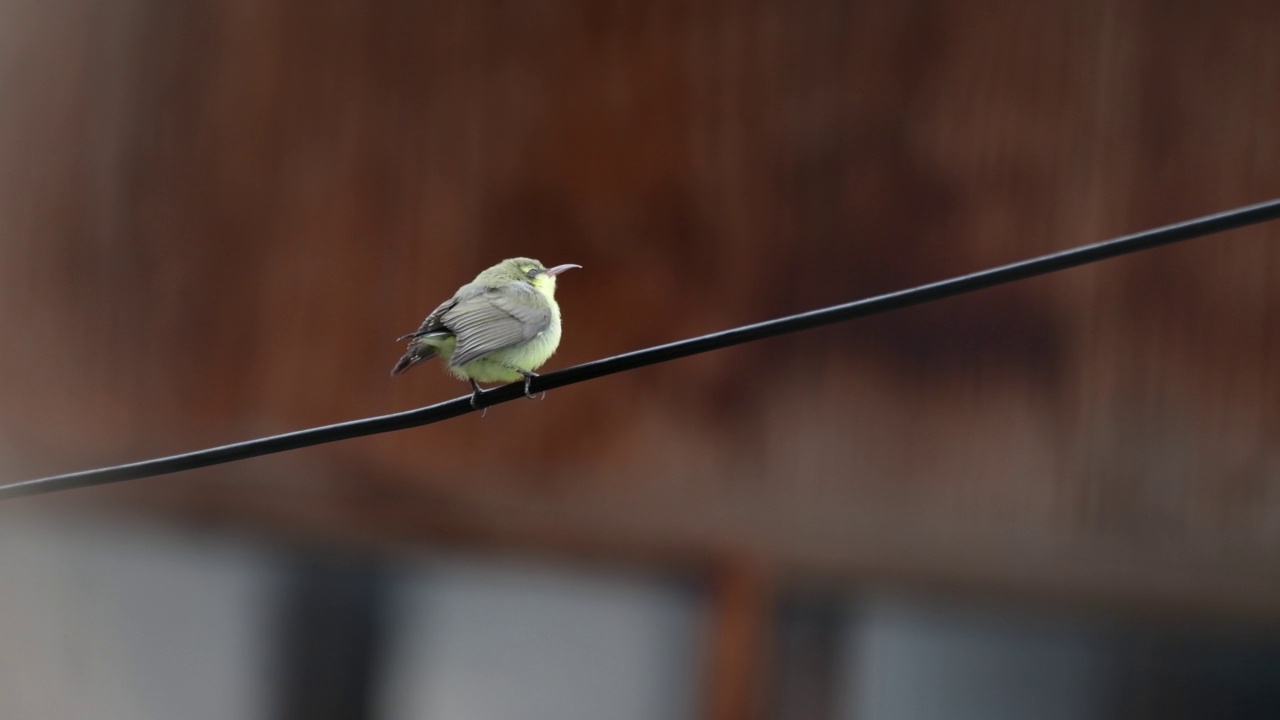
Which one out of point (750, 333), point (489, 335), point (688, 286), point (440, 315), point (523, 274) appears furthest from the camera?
point (688, 286)

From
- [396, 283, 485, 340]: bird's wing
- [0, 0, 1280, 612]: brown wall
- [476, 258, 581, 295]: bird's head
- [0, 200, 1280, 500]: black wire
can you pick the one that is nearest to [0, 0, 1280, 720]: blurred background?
[0, 0, 1280, 612]: brown wall

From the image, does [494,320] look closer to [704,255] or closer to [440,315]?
[440,315]

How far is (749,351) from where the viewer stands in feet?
22.3

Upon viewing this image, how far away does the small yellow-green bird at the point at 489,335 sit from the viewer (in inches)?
157

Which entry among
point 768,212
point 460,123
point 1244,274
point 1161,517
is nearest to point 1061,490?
point 1161,517

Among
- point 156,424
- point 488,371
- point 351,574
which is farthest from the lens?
point 351,574

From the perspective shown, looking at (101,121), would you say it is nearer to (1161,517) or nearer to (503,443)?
(503,443)

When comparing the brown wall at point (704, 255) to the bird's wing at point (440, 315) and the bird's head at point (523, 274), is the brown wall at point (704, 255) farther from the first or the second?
the bird's wing at point (440, 315)

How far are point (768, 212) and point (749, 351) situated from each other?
700 millimetres

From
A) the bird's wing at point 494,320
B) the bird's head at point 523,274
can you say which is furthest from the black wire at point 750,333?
the bird's head at point 523,274

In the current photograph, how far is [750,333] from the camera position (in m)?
2.80

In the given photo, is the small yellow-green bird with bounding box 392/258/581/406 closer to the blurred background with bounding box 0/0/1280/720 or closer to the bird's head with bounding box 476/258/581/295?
A: the bird's head with bounding box 476/258/581/295

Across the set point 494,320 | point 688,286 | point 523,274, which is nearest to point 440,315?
point 494,320

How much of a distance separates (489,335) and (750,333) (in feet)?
4.54
